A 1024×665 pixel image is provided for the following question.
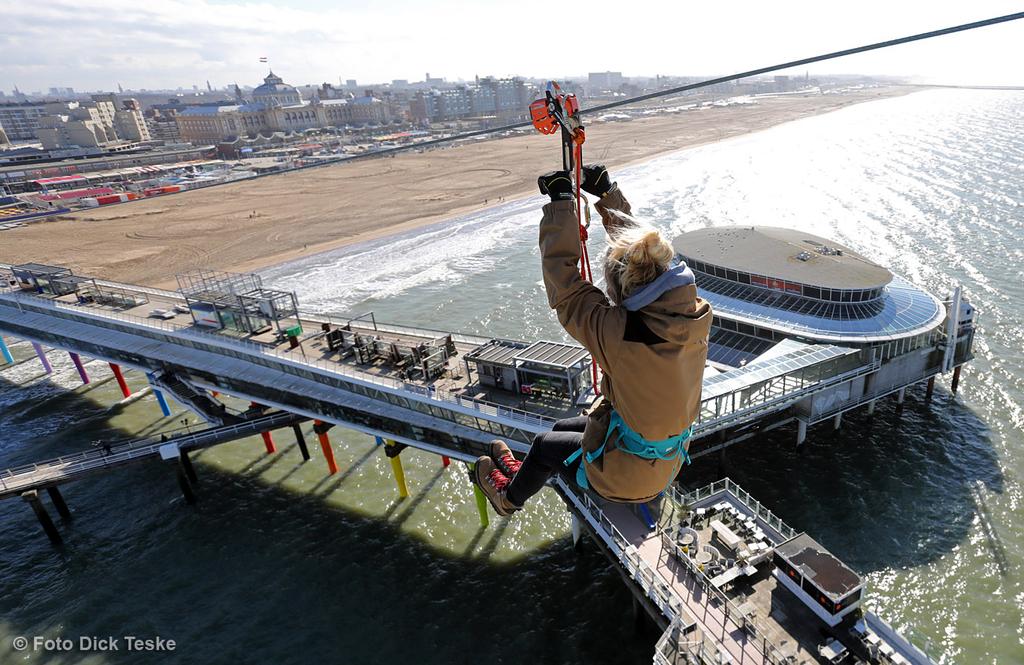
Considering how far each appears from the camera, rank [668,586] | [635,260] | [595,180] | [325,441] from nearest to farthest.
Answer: [635,260], [595,180], [668,586], [325,441]

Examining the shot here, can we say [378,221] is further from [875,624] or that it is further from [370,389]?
[875,624]

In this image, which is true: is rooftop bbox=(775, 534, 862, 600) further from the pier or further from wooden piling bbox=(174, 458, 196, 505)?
wooden piling bbox=(174, 458, 196, 505)

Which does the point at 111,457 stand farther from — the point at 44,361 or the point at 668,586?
the point at 668,586

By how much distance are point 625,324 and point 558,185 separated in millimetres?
1548

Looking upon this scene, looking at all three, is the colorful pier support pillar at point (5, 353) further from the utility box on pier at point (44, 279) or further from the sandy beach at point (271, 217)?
the sandy beach at point (271, 217)

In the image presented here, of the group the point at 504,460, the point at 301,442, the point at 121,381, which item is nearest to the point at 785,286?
the point at 301,442

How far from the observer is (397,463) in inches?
1366

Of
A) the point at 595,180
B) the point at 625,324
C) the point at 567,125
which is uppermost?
the point at 567,125

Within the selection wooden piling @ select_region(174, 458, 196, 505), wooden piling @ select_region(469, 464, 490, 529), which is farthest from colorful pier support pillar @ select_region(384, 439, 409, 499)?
wooden piling @ select_region(174, 458, 196, 505)

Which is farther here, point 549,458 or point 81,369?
point 81,369

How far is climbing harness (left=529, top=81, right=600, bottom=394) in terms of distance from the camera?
6277 millimetres

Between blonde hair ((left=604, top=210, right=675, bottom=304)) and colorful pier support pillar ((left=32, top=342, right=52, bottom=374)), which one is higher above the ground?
blonde hair ((left=604, top=210, right=675, bottom=304))

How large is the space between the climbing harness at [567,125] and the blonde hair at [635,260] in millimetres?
584

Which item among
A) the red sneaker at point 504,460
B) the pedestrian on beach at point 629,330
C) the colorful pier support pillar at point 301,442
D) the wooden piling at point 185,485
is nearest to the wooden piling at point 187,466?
the wooden piling at point 185,485
